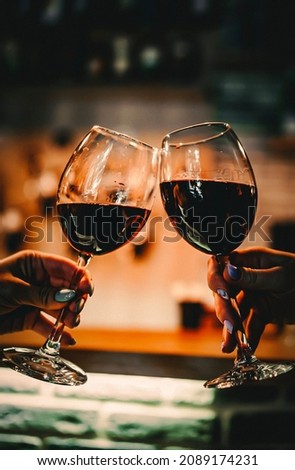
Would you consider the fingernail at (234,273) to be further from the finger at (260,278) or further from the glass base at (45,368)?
the glass base at (45,368)

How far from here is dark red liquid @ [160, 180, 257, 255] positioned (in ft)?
2.32

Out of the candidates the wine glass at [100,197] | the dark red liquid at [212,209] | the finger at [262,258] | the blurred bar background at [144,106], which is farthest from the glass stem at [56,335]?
the blurred bar background at [144,106]

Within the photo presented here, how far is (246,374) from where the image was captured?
68 cm

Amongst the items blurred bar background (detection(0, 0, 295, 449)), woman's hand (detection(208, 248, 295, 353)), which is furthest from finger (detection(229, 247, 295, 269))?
blurred bar background (detection(0, 0, 295, 449))

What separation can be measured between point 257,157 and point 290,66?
0.49 meters

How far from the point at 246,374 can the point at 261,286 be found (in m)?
0.19

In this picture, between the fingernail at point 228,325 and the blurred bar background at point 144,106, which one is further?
the blurred bar background at point 144,106

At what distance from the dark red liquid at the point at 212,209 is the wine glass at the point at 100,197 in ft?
0.14

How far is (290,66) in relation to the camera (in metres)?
2.46

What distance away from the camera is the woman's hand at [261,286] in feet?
2.55

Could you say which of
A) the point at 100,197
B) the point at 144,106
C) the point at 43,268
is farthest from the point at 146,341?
the point at 144,106

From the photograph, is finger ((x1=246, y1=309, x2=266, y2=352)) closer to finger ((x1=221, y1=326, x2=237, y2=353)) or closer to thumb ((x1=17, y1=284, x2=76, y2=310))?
finger ((x1=221, y1=326, x2=237, y2=353))
